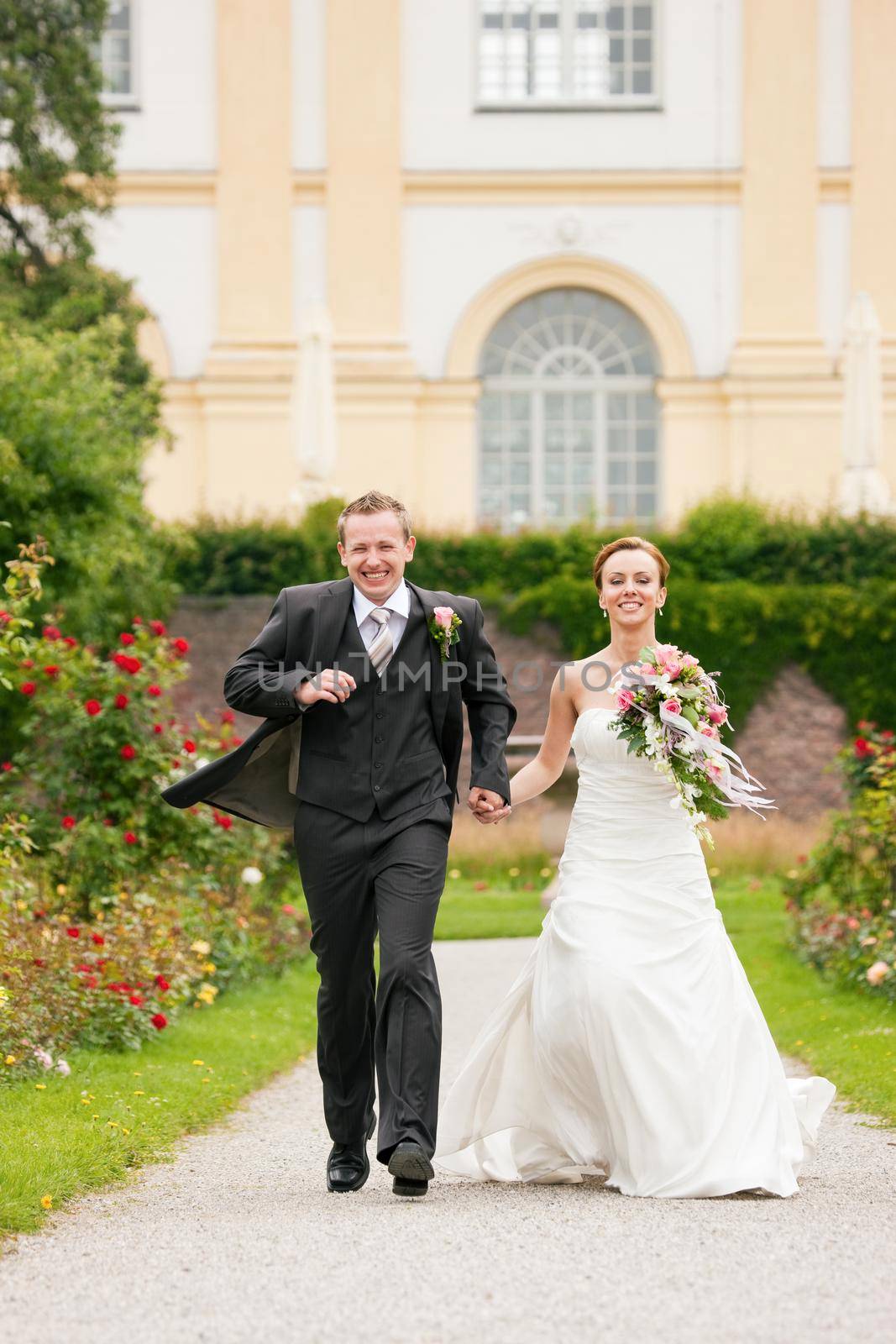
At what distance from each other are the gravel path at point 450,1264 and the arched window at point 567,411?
1744 centimetres

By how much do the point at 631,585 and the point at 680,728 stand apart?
0.52 m

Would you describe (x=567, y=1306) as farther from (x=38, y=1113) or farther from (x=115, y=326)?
(x=115, y=326)

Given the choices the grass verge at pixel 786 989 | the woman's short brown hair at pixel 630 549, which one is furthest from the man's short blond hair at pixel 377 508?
the grass verge at pixel 786 989

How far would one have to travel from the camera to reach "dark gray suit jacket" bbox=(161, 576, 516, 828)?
507 centimetres

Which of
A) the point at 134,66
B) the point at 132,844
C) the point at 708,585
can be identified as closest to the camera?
the point at 132,844

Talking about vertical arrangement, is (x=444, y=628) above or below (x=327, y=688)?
above

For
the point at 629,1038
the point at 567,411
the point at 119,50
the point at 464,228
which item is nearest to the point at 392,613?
the point at 629,1038

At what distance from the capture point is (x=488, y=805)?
5.08m

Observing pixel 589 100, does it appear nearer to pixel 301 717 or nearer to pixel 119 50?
pixel 119 50

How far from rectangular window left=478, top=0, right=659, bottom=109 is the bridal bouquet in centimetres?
1813

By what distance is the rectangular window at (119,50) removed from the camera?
2181cm

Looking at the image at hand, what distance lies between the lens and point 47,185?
693 inches

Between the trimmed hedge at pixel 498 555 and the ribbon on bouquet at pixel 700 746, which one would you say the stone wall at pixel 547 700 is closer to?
the trimmed hedge at pixel 498 555

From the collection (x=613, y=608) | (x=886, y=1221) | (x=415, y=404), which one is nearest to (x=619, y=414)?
(x=415, y=404)
